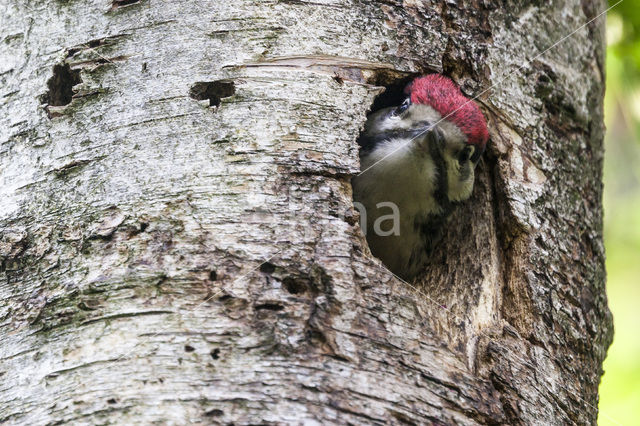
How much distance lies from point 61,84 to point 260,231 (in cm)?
94

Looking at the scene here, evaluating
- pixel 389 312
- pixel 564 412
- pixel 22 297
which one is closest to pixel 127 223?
pixel 22 297

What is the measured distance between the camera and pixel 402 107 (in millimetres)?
3100

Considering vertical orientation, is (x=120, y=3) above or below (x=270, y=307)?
above

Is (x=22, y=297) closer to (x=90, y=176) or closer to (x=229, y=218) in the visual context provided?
(x=90, y=176)

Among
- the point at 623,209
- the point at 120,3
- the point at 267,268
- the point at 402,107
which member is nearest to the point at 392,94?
the point at 402,107

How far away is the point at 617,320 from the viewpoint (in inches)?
243

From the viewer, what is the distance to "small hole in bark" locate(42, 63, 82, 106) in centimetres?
245

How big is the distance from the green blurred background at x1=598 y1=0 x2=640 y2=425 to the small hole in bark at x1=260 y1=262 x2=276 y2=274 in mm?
2759

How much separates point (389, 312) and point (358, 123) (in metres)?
0.66

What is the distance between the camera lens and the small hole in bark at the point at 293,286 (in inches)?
78.9

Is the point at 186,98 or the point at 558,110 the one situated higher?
the point at 558,110

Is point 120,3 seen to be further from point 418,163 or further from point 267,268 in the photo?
point 418,163

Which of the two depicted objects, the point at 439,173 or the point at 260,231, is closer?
the point at 260,231

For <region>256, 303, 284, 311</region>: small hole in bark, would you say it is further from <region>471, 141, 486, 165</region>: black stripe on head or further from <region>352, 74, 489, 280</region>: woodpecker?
<region>471, 141, 486, 165</region>: black stripe on head
